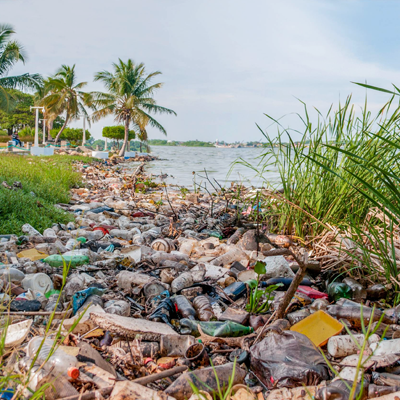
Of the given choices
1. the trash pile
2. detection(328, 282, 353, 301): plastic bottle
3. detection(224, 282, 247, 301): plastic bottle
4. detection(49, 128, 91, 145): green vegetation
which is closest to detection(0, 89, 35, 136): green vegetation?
detection(49, 128, 91, 145): green vegetation

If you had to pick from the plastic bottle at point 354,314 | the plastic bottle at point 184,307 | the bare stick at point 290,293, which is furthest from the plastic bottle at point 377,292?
the plastic bottle at point 184,307

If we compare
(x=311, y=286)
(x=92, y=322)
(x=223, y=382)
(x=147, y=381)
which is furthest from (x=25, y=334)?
(x=311, y=286)

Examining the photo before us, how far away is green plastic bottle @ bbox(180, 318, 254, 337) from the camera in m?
1.79

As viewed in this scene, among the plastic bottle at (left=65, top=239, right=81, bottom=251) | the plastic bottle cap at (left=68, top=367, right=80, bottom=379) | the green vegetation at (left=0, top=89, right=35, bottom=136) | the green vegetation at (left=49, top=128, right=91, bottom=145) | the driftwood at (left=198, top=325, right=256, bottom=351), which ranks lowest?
the driftwood at (left=198, top=325, right=256, bottom=351)

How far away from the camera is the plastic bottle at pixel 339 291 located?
2.29m

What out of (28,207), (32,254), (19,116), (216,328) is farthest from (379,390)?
(19,116)

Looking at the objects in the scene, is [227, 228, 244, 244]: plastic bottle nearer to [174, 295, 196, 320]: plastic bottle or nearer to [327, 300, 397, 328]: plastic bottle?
[174, 295, 196, 320]: plastic bottle

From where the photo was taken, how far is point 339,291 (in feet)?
7.55

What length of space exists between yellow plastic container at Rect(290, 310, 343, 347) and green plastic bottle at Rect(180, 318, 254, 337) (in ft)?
0.82

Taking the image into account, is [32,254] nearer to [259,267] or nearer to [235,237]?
[235,237]

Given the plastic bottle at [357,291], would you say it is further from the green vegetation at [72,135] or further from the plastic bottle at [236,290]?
the green vegetation at [72,135]

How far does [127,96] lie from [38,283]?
1143 inches

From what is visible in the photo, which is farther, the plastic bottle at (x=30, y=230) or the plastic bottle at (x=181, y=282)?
the plastic bottle at (x=30, y=230)

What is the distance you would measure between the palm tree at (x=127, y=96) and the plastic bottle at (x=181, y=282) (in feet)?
91.3
